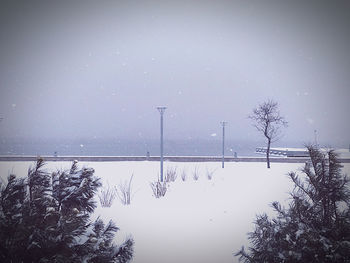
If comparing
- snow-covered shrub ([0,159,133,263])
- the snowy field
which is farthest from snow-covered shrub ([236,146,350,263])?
snow-covered shrub ([0,159,133,263])

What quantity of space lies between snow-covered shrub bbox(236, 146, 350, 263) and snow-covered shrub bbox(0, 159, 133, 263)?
1182mm

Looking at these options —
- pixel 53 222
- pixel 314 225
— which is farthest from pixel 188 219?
pixel 53 222

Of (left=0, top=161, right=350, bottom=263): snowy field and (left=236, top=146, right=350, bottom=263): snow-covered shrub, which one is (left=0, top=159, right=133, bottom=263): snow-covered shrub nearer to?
(left=0, top=161, right=350, bottom=263): snowy field

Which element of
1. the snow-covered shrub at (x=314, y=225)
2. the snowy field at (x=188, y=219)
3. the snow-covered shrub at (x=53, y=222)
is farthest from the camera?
the snowy field at (x=188, y=219)

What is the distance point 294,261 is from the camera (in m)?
2.05

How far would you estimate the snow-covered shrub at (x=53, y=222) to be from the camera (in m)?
1.88

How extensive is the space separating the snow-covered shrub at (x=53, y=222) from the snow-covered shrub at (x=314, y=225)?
1.18 meters

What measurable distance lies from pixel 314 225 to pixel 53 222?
6.81 ft

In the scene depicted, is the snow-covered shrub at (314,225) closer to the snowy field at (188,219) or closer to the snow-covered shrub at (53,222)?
the snowy field at (188,219)

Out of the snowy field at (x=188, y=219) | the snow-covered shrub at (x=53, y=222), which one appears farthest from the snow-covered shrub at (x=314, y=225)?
the snow-covered shrub at (x=53, y=222)

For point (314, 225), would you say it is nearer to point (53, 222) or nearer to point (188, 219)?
point (53, 222)

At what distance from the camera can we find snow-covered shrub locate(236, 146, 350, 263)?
2043 mm

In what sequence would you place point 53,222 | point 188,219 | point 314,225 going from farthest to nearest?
point 188,219 < point 314,225 < point 53,222

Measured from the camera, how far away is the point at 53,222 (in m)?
1.97
